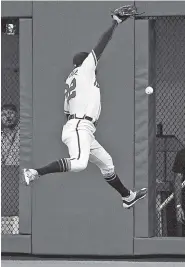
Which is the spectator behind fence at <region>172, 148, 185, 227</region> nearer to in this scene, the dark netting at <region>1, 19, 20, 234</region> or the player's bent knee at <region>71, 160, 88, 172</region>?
the player's bent knee at <region>71, 160, 88, 172</region>

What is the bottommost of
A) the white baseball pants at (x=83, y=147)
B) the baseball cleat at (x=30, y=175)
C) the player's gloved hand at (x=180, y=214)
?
the player's gloved hand at (x=180, y=214)

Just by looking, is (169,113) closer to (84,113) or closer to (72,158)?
(84,113)

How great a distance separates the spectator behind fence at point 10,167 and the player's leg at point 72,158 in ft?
3.17

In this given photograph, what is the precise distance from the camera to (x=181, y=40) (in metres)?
7.11

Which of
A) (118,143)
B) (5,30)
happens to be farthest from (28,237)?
(5,30)

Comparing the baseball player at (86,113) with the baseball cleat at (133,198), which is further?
the baseball cleat at (133,198)

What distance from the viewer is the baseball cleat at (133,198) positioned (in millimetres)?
6484

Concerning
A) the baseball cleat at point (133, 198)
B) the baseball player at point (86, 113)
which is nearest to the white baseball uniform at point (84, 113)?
the baseball player at point (86, 113)

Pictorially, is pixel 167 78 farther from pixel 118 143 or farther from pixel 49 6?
pixel 49 6

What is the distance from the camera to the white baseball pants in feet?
19.2

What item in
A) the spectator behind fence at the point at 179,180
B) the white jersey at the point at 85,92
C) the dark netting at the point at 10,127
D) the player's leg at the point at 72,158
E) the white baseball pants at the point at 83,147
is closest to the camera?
the player's leg at the point at 72,158

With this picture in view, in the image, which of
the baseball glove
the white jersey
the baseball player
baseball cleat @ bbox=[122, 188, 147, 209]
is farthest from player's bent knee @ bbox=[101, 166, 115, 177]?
the baseball glove

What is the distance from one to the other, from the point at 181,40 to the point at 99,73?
1.19m

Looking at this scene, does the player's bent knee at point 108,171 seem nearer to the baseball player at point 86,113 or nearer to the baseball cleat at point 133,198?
the baseball player at point 86,113
